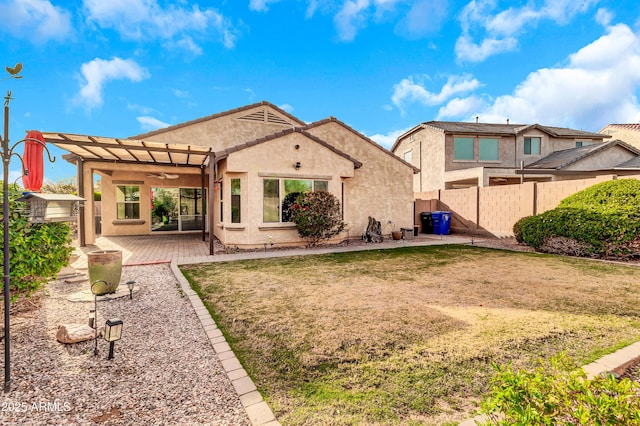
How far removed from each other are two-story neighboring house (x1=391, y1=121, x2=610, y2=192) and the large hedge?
38.9ft

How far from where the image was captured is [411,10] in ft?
47.0

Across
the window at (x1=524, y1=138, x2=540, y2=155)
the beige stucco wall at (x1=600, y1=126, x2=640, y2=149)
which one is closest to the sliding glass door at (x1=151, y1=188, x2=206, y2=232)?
the window at (x1=524, y1=138, x2=540, y2=155)

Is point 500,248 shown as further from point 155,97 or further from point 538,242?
point 155,97

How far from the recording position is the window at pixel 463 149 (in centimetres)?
2425

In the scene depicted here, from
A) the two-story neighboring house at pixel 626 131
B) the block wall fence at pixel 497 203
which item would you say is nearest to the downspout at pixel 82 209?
the block wall fence at pixel 497 203

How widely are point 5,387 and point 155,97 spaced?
77.0ft

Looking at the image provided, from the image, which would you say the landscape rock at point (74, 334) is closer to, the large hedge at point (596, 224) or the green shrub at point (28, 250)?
the green shrub at point (28, 250)

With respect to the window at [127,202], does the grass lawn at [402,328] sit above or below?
below

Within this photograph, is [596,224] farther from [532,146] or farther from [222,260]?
[532,146]

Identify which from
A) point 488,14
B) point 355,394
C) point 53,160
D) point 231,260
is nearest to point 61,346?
point 53,160

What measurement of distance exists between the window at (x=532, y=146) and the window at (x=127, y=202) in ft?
97.5

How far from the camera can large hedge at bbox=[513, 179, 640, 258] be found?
863 centimetres

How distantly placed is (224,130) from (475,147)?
20151mm

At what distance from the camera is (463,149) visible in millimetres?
24453
